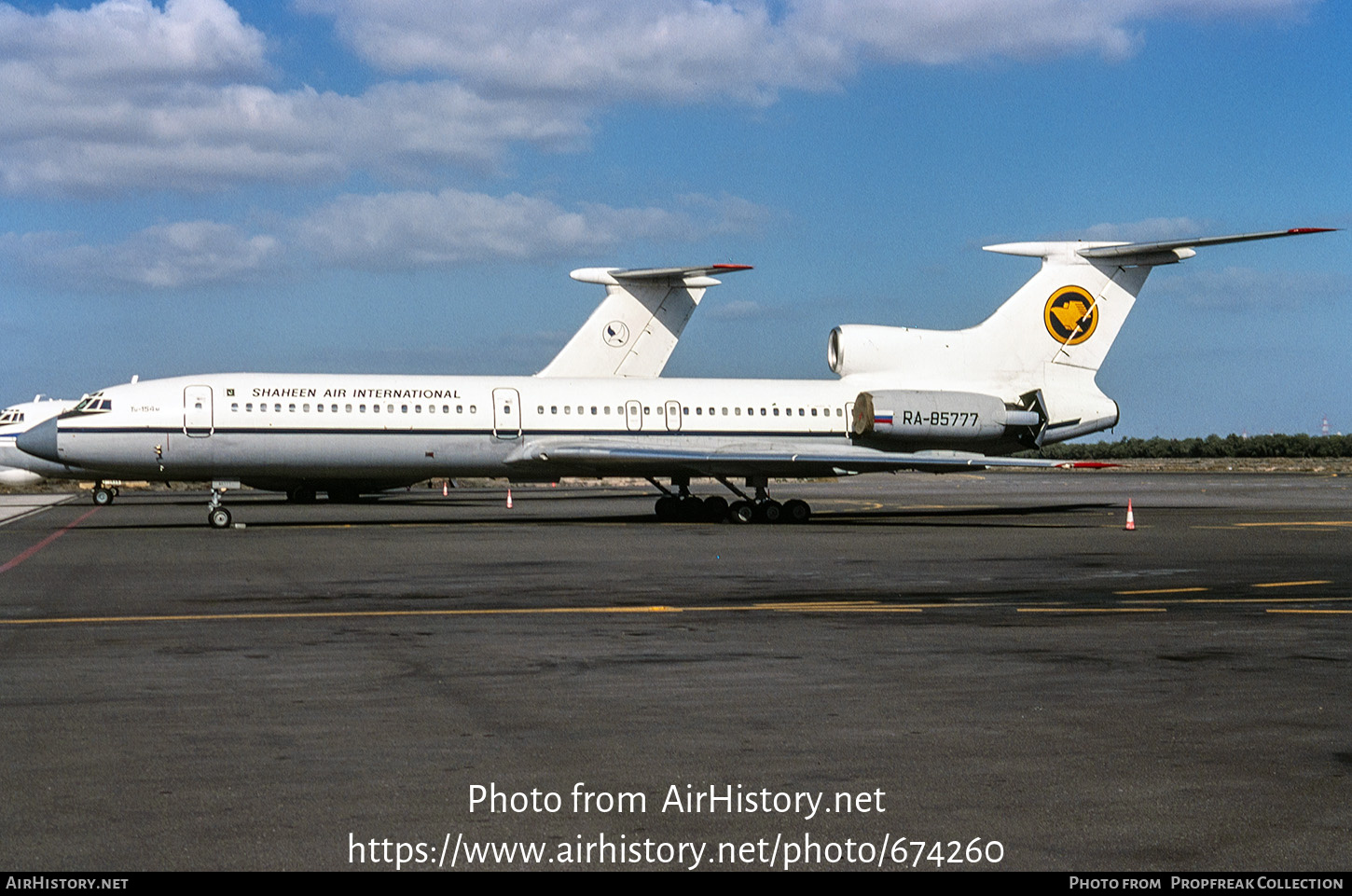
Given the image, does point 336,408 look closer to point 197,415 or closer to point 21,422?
point 197,415

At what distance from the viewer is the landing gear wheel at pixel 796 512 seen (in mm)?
32375

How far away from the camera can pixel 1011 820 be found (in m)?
6.07

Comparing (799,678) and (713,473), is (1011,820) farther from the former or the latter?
(713,473)

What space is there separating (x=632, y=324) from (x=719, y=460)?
19.4 metres

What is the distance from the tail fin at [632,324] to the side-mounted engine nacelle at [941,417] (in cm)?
1692

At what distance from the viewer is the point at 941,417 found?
113 ft

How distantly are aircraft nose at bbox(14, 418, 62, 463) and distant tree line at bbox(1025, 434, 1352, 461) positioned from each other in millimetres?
96599

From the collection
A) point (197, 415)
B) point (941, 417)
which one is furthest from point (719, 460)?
point (197, 415)

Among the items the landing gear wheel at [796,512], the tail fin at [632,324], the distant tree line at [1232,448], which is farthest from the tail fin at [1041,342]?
the distant tree line at [1232,448]

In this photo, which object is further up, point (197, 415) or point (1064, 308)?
point (1064, 308)

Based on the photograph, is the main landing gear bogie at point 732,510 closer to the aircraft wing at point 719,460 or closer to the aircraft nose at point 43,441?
the aircraft wing at point 719,460
